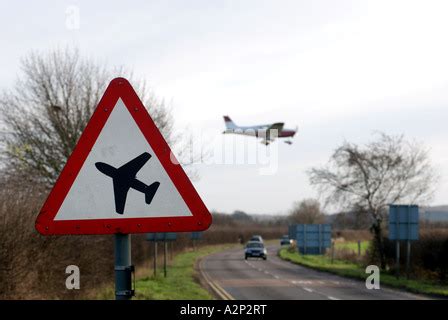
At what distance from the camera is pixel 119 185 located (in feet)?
12.2

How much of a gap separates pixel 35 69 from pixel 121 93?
26.6m

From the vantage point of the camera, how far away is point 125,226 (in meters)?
3.71

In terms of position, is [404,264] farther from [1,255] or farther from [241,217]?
[241,217]

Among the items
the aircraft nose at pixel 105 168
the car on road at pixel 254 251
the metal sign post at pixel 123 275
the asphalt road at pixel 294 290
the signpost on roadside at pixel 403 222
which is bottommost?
the car on road at pixel 254 251

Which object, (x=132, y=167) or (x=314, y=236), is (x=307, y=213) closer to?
(x=314, y=236)

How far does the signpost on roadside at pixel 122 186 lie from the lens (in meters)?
3.72

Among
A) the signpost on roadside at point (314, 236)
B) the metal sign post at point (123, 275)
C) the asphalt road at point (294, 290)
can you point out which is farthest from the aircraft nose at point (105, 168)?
the signpost on roadside at point (314, 236)

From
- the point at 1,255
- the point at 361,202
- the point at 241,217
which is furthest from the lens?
the point at 241,217

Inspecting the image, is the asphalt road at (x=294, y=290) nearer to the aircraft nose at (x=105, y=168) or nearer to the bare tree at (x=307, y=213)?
the aircraft nose at (x=105, y=168)

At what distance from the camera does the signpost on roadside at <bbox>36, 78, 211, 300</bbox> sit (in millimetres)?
3725

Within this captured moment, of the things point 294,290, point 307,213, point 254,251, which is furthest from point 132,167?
point 307,213

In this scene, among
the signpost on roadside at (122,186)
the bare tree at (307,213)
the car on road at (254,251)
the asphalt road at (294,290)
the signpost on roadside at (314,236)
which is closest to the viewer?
the signpost on roadside at (122,186)

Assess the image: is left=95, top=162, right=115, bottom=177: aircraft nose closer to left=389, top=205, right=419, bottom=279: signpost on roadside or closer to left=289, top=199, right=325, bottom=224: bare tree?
left=389, top=205, right=419, bottom=279: signpost on roadside
